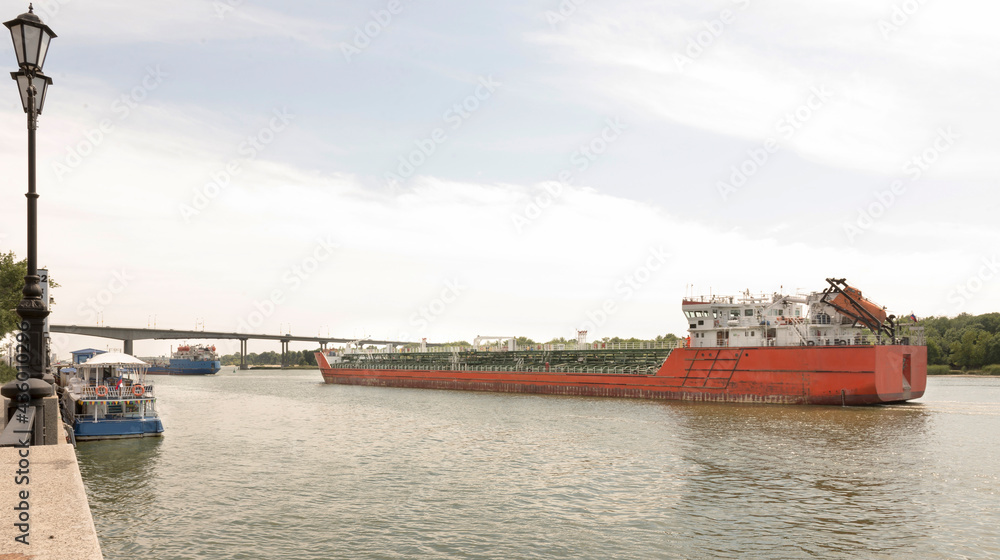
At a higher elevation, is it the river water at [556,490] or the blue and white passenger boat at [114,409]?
the blue and white passenger boat at [114,409]

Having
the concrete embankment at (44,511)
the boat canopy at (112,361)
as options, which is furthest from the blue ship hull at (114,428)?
the concrete embankment at (44,511)

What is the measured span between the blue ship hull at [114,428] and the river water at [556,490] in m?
1.25

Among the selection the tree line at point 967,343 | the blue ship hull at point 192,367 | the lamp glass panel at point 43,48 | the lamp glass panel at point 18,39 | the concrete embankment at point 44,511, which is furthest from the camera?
the blue ship hull at point 192,367

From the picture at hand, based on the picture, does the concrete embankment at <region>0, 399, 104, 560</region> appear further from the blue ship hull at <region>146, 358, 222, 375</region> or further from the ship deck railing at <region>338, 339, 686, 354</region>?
the blue ship hull at <region>146, 358, 222, 375</region>

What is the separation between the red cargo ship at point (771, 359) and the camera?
47.3 meters

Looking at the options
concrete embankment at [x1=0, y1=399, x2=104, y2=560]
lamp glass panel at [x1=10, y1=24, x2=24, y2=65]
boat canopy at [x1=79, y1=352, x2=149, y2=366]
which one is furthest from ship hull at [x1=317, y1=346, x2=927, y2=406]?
lamp glass panel at [x1=10, y1=24, x2=24, y2=65]

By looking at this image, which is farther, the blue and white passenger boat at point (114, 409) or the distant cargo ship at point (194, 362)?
the distant cargo ship at point (194, 362)

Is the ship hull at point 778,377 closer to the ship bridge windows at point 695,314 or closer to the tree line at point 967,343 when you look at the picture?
the ship bridge windows at point 695,314

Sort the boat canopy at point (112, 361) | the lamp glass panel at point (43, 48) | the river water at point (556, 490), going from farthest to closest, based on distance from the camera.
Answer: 1. the boat canopy at point (112, 361)
2. the river water at point (556, 490)
3. the lamp glass panel at point (43, 48)

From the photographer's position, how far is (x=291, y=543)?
15.7 m

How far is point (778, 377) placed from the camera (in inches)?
1972

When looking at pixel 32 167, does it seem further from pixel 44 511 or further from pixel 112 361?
pixel 112 361

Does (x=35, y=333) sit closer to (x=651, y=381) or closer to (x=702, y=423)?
(x=702, y=423)

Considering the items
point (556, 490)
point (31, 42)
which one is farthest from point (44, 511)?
point (556, 490)
